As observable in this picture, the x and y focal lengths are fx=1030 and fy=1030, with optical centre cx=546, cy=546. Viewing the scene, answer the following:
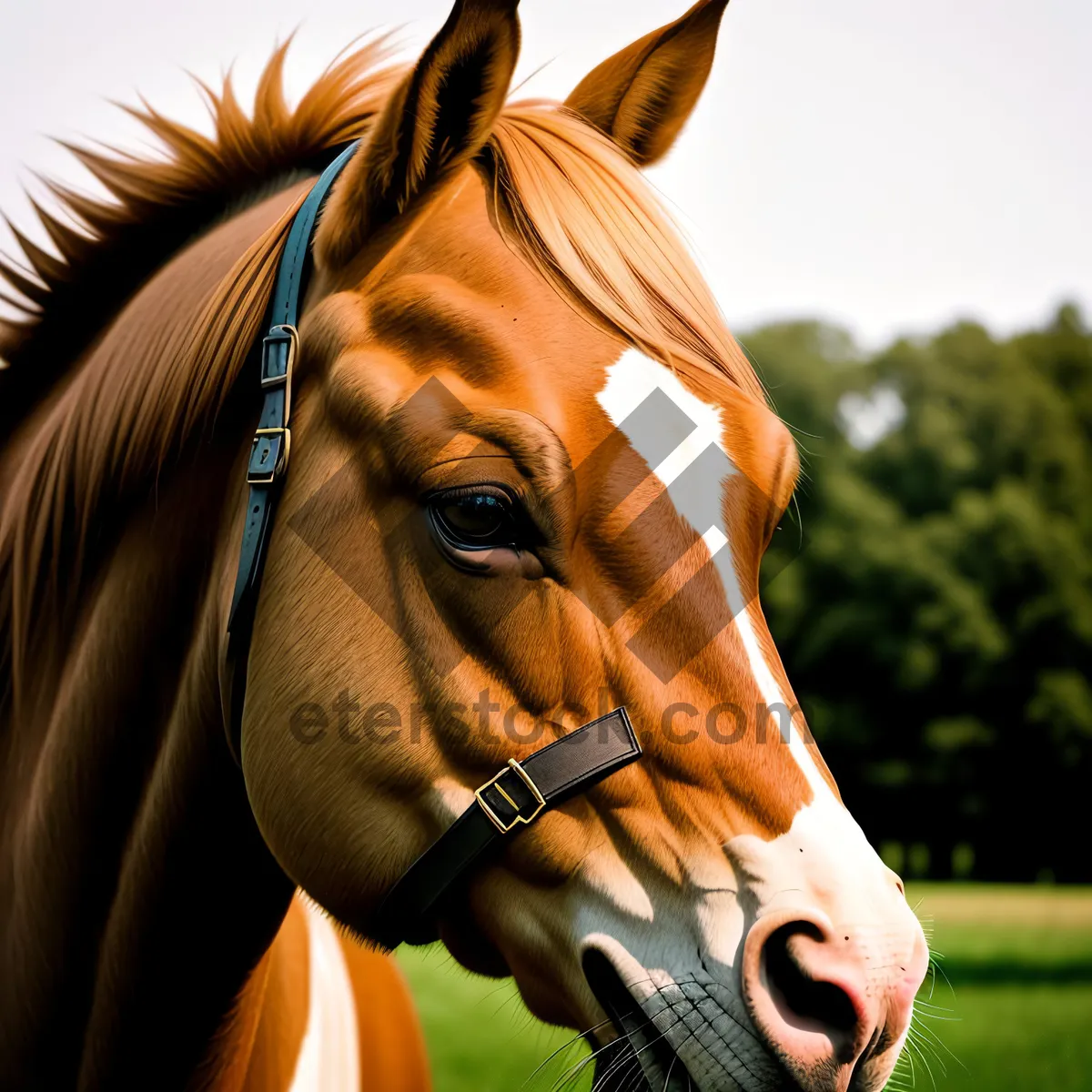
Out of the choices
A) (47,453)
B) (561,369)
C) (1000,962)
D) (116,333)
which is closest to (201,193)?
(116,333)

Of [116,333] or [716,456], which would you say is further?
[116,333]

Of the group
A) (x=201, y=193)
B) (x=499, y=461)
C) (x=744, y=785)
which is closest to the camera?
(x=744, y=785)

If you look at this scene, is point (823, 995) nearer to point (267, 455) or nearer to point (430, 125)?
point (267, 455)

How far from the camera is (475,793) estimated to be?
6.01 feet

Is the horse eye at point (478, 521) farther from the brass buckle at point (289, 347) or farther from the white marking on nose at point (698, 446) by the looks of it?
the brass buckle at point (289, 347)

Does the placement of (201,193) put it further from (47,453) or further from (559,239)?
(559,239)

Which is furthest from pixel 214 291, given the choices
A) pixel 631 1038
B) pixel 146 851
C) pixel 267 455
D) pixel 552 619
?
pixel 631 1038

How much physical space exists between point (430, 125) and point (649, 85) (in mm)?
776

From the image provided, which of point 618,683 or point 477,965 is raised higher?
point 618,683

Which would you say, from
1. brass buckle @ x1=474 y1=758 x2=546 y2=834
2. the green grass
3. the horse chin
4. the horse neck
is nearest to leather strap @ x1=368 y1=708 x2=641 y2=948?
brass buckle @ x1=474 y1=758 x2=546 y2=834

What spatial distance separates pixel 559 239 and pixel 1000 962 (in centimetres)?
1683

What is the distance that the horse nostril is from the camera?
1557mm

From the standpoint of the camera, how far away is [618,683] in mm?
1797

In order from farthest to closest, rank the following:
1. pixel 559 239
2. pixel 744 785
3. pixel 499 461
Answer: pixel 559 239 < pixel 499 461 < pixel 744 785
